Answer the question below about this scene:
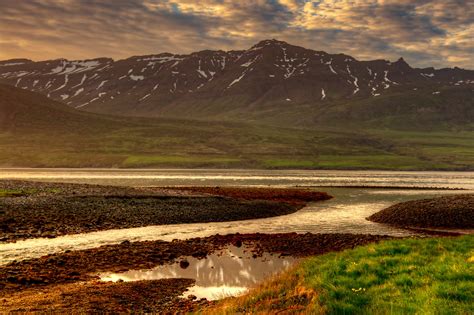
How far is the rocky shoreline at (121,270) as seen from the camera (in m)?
20.0

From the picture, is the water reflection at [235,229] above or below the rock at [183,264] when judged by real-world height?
below

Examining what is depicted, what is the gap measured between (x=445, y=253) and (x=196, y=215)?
3680 cm

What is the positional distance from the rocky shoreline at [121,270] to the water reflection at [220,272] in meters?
0.94

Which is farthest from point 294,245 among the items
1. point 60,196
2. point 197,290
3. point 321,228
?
point 60,196

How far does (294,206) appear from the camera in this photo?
2768 inches

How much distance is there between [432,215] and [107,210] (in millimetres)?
39508

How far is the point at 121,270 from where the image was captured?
1104 inches

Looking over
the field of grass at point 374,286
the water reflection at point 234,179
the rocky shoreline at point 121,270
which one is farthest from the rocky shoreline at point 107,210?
the water reflection at point 234,179

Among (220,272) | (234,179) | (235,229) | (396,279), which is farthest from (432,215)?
(234,179)

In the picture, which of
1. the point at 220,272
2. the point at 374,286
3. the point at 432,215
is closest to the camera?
the point at 374,286

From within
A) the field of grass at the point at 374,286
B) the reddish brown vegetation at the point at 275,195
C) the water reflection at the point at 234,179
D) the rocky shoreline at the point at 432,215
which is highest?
the field of grass at the point at 374,286

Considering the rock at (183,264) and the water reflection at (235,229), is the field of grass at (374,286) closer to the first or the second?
the rock at (183,264)

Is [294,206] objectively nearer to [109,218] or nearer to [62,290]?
[109,218]

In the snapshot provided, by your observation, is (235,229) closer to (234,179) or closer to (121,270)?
(121,270)
